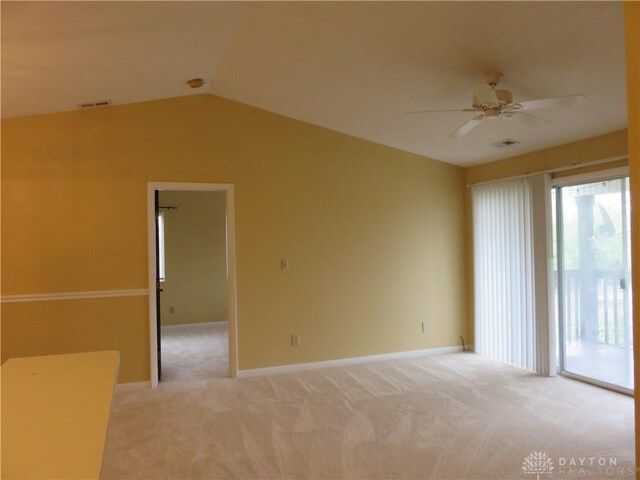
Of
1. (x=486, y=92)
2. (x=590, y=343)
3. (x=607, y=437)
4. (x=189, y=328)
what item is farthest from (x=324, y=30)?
(x=189, y=328)

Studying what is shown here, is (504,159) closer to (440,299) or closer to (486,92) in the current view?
(440,299)

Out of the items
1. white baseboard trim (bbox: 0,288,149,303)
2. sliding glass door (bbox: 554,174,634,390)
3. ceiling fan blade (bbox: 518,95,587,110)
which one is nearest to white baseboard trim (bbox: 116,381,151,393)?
white baseboard trim (bbox: 0,288,149,303)

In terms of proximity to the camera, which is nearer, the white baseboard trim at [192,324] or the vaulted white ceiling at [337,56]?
the vaulted white ceiling at [337,56]

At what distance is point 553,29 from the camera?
95.3 inches

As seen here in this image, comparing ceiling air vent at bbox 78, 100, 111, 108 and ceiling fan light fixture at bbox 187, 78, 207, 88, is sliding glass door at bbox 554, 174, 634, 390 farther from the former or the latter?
ceiling air vent at bbox 78, 100, 111, 108

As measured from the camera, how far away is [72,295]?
4.07m

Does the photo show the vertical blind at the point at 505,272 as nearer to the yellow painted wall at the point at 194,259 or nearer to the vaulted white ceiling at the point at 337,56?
the vaulted white ceiling at the point at 337,56

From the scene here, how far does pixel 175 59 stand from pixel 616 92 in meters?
3.34

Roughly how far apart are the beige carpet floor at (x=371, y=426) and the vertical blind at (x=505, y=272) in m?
0.35

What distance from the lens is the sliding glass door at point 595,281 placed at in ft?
12.5

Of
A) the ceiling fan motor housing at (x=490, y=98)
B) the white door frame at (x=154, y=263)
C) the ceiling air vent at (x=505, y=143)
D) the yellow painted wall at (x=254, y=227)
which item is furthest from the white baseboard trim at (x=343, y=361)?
the ceiling fan motor housing at (x=490, y=98)

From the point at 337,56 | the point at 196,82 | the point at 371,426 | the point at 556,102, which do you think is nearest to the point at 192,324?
the point at 196,82

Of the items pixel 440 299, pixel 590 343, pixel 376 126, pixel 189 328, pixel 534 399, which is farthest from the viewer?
pixel 189 328

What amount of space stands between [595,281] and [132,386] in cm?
459
